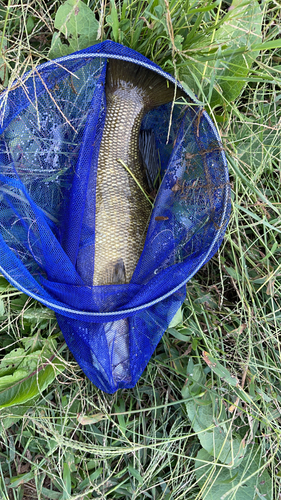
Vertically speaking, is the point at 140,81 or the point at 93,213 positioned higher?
the point at 140,81

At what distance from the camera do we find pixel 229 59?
Result: 1.25 metres

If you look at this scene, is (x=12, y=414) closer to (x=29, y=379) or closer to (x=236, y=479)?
(x=29, y=379)

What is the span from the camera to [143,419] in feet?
4.68

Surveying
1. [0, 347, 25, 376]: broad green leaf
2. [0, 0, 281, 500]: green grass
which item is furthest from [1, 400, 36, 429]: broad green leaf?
[0, 347, 25, 376]: broad green leaf

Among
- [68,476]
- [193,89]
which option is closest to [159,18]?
[193,89]

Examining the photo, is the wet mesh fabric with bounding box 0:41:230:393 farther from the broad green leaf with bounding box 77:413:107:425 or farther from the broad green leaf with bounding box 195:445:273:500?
the broad green leaf with bounding box 195:445:273:500

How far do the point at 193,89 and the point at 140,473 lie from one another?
1.45 meters

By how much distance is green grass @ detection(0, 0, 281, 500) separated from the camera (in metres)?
1.33

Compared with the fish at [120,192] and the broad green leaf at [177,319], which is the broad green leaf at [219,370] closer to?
the broad green leaf at [177,319]

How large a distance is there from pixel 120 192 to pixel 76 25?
2.00ft

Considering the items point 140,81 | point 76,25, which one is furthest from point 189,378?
point 76,25

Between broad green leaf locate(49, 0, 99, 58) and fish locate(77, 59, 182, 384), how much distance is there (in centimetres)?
16

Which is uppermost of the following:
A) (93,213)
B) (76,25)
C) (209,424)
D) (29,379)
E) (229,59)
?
(76,25)

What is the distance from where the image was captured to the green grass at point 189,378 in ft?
4.35
